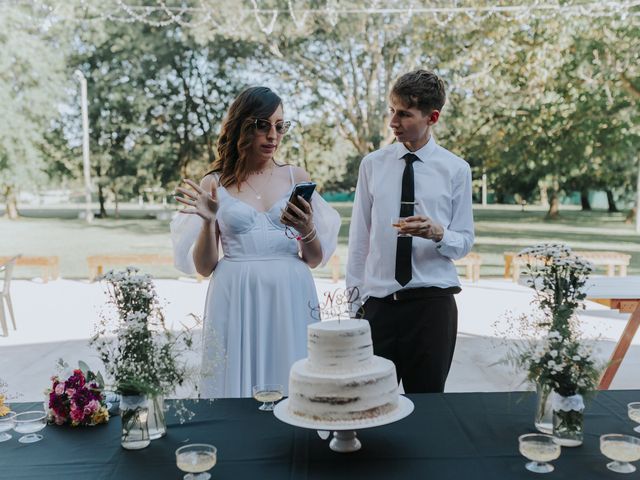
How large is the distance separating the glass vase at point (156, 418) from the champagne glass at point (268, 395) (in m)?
0.34

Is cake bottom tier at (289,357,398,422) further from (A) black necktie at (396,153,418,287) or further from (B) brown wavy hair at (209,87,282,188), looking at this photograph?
(B) brown wavy hair at (209,87,282,188)

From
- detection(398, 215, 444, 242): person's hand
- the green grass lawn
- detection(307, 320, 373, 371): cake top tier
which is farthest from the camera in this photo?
the green grass lawn

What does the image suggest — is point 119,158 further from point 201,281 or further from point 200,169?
point 201,281

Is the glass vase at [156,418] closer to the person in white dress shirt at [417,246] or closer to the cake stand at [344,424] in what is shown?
the cake stand at [344,424]

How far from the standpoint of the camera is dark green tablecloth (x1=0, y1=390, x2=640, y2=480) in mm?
1731

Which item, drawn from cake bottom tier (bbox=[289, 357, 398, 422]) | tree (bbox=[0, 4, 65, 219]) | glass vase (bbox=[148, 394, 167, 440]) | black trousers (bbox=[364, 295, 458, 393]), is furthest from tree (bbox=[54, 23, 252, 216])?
cake bottom tier (bbox=[289, 357, 398, 422])

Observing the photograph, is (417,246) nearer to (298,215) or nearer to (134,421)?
A: (298,215)

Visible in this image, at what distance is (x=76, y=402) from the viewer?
2.09 metres

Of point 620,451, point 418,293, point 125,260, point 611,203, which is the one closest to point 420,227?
point 418,293

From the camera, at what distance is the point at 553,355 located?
1.85 m

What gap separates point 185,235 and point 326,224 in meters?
0.67

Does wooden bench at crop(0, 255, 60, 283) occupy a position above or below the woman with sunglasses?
below

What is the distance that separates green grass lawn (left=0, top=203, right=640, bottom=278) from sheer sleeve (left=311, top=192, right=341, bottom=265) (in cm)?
1106

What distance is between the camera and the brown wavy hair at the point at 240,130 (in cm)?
292
